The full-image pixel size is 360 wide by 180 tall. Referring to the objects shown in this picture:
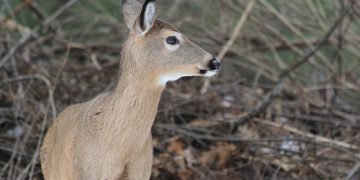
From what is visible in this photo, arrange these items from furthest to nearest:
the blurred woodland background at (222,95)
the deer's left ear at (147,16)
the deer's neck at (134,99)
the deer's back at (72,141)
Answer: the blurred woodland background at (222,95)
the deer's back at (72,141)
the deer's neck at (134,99)
the deer's left ear at (147,16)

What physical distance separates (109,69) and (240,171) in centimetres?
196

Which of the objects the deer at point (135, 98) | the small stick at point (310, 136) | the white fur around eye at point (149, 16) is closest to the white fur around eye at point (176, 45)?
the deer at point (135, 98)

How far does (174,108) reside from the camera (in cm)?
641

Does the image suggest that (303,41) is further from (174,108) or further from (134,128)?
(134,128)

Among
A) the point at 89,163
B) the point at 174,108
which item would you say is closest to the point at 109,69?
the point at 174,108

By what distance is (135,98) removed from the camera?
3797mm

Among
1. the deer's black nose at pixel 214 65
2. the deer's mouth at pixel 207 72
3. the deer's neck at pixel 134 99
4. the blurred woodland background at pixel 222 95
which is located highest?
the deer's black nose at pixel 214 65

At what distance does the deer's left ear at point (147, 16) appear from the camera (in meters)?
3.68

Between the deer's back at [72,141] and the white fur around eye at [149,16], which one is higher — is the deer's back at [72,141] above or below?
below

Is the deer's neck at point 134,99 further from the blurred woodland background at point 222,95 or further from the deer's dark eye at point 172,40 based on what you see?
the blurred woodland background at point 222,95

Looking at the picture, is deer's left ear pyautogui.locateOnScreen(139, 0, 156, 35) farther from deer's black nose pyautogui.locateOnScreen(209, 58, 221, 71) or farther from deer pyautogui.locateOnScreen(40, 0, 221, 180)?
deer's black nose pyautogui.locateOnScreen(209, 58, 221, 71)

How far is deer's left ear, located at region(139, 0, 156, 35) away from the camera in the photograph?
3679mm

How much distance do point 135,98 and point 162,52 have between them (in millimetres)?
217

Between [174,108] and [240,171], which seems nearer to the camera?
[240,171]
